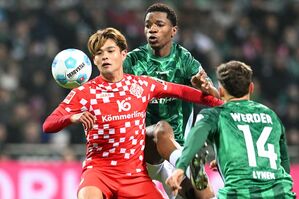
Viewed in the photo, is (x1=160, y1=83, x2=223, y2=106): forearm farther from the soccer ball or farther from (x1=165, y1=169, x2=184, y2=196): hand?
(x1=165, y1=169, x2=184, y2=196): hand

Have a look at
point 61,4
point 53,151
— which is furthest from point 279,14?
point 53,151

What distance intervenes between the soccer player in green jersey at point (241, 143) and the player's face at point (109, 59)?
106 centimetres

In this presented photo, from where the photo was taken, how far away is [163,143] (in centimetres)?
692

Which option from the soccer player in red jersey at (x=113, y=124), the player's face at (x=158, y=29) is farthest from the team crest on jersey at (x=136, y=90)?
the player's face at (x=158, y=29)

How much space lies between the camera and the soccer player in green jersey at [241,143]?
19.4 ft

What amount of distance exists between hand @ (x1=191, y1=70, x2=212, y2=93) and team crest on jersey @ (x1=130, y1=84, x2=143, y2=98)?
0.42 m

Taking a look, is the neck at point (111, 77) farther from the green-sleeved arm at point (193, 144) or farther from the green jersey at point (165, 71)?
the green-sleeved arm at point (193, 144)

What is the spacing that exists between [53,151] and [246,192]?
24.0ft

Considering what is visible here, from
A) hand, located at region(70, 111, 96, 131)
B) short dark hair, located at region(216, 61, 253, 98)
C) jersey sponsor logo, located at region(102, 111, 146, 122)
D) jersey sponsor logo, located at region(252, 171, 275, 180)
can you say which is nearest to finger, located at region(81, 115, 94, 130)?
hand, located at region(70, 111, 96, 131)

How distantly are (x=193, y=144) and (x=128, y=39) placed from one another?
29.7 ft

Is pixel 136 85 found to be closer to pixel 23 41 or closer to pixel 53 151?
pixel 53 151

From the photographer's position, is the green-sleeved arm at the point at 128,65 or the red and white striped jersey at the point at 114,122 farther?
the green-sleeved arm at the point at 128,65

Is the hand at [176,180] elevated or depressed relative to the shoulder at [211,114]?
depressed

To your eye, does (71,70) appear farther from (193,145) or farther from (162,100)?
(193,145)
